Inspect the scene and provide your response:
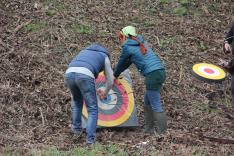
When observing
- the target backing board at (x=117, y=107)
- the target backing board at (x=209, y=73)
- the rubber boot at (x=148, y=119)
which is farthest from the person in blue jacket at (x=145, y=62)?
the target backing board at (x=209, y=73)

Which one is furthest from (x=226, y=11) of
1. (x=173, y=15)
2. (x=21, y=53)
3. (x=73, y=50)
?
(x=21, y=53)

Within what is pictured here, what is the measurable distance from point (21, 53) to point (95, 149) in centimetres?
422

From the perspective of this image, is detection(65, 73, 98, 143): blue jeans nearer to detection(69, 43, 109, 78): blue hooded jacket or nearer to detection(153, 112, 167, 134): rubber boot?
detection(69, 43, 109, 78): blue hooded jacket

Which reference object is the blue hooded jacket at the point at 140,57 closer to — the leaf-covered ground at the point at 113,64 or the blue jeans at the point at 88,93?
the blue jeans at the point at 88,93

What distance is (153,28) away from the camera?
12.2m

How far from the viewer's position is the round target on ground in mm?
8414

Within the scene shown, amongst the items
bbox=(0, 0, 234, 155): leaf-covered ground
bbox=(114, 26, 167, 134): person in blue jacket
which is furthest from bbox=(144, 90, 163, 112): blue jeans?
bbox=(0, 0, 234, 155): leaf-covered ground

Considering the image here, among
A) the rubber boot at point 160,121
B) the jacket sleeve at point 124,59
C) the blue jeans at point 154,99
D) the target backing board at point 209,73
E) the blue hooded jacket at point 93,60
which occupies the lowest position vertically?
the rubber boot at point 160,121

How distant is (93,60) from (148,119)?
161cm

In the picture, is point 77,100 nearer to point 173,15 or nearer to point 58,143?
point 58,143

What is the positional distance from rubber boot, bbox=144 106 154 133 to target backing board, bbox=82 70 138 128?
0.64ft

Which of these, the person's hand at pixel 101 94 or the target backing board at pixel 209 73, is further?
the target backing board at pixel 209 73

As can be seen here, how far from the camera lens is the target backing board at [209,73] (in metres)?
9.05

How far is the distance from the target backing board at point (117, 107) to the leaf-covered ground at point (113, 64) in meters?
0.17
